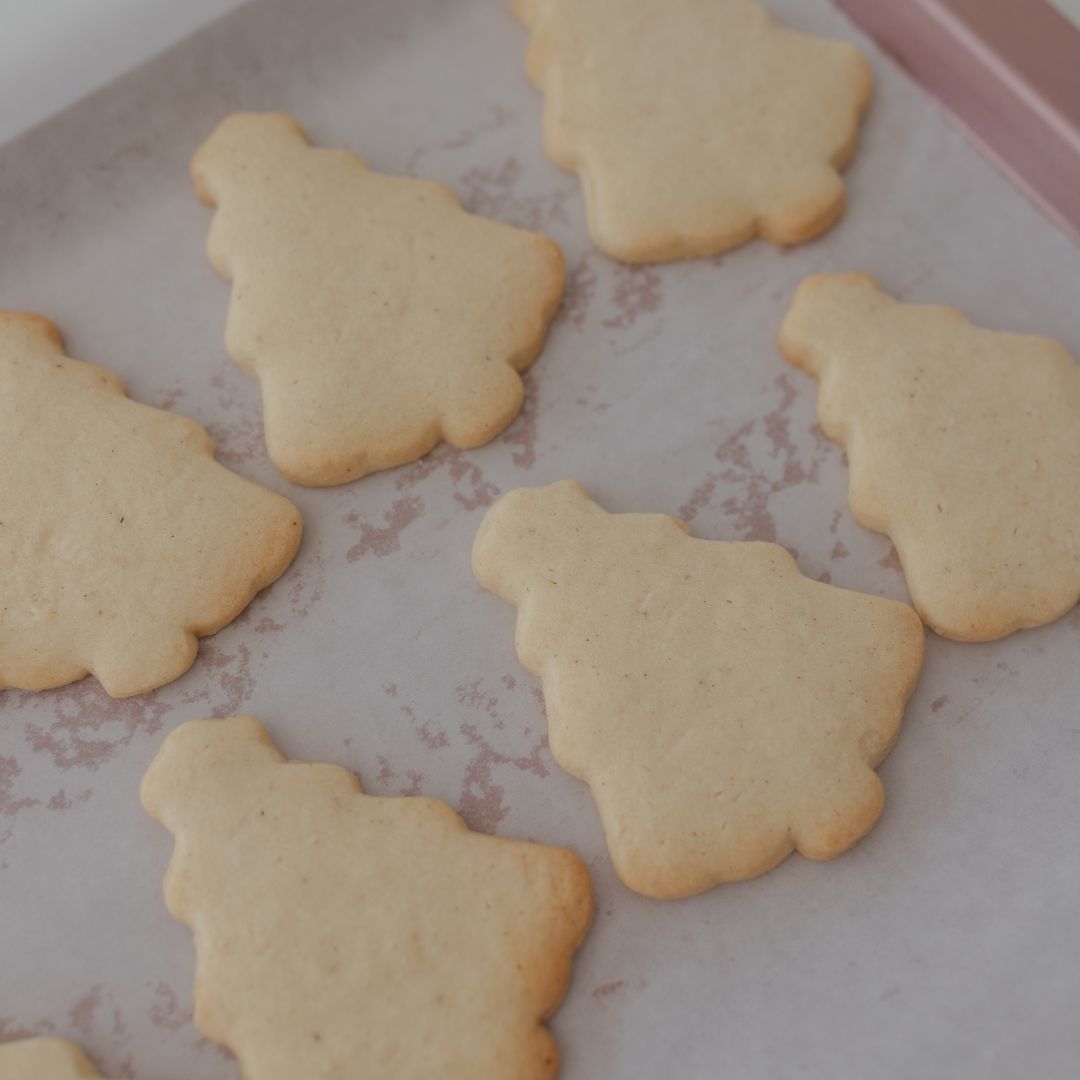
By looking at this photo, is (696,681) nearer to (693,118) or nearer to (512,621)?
(512,621)

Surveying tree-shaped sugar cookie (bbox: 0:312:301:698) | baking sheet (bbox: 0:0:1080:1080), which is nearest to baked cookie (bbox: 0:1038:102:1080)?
baking sheet (bbox: 0:0:1080:1080)

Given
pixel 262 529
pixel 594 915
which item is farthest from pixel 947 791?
pixel 262 529

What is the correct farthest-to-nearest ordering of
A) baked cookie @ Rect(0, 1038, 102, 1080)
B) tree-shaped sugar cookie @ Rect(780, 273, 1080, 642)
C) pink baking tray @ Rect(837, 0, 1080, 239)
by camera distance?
1. pink baking tray @ Rect(837, 0, 1080, 239)
2. tree-shaped sugar cookie @ Rect(780, 273, 1080, 642)
3. baked cookie @ Rect(0, 1038, 102, 1080)

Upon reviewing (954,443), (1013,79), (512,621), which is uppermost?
(1013,79)

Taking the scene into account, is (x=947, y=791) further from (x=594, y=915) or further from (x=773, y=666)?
(x=594, y=915)

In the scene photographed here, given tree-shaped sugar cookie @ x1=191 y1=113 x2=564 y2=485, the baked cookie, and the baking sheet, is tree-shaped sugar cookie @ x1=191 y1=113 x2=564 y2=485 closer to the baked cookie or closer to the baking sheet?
the baking sheet

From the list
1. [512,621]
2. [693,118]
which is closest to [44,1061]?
[512,621]

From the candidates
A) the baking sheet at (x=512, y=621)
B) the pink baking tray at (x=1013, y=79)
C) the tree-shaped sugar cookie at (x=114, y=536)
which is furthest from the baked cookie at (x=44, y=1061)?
the pink baking tray at (x=1013, y=79)
